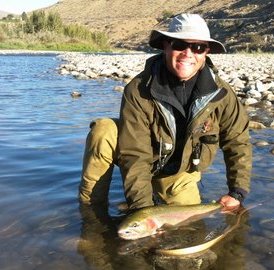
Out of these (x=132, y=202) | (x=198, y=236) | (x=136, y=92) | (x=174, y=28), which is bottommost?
(x=198, y=236)

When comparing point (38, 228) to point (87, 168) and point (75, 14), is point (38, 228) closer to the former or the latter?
point (87, 168)

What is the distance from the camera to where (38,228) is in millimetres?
3547

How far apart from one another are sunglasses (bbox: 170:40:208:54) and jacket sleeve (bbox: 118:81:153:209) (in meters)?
0.37

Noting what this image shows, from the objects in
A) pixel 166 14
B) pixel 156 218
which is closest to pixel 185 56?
pixel 156 218

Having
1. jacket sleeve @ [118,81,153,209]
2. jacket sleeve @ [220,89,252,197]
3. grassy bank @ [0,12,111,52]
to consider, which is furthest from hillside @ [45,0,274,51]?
jacket sleeve @ [118,81,153,209]

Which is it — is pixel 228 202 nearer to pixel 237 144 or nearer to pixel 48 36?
Result: pixel 237 144

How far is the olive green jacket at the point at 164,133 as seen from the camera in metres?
3.37

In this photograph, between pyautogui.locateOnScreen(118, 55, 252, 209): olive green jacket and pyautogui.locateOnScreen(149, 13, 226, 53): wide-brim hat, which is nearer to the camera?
pyautogui.locateOnScreen(149, 13, 226, 53): wide-brim hat

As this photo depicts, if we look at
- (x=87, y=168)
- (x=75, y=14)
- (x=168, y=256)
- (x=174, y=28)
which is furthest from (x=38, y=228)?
(x=75, y=14)

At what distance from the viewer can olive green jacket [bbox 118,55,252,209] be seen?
11.1 ft

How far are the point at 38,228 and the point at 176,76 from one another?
1.43 meters

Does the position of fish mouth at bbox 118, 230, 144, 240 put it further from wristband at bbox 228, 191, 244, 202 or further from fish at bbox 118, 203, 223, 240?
wristband at bbox 228, 191, 244, 202

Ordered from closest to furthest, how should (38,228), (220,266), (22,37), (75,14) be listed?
1. (220,266)
2. (38,228)
3. (22,37)
4. (75,14)

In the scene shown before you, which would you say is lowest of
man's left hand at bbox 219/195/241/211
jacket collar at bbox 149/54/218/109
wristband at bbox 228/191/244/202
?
man's left hand at bbox 219/195/241/211
